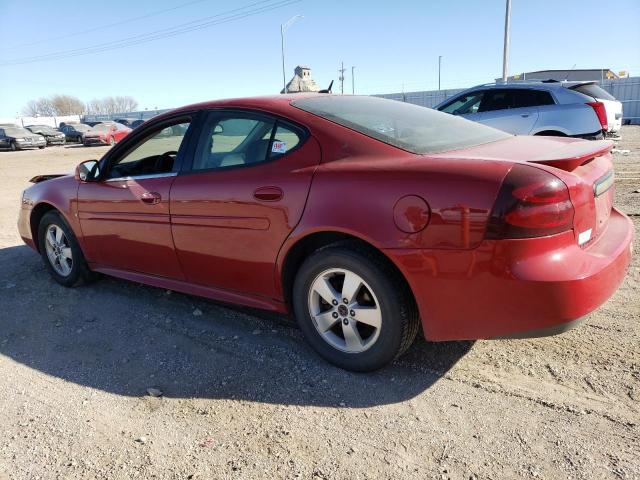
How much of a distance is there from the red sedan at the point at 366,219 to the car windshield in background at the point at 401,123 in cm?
2

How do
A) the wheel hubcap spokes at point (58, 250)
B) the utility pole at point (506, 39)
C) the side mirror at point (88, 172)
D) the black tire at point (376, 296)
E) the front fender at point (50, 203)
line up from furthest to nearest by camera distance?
→ 1. the utility pole at point (506, 39)
2. the wheel hubcap spokes at point (58, 250)
3. the front fender at point (50, 203)
4. the side mirror at point (88, 172)
5. the black tire at point (376, 296)

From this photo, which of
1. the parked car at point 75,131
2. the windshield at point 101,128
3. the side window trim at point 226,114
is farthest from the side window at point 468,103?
the parked car at point 75,131

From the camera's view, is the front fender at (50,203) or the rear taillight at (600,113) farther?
the rear taillight at (600,113)

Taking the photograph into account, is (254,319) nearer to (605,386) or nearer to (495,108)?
(605,386)

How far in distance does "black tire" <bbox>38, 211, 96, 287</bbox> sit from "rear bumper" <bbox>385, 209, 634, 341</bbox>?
10.3ft

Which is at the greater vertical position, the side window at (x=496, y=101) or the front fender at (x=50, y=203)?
the side window at (x=496, y=101)

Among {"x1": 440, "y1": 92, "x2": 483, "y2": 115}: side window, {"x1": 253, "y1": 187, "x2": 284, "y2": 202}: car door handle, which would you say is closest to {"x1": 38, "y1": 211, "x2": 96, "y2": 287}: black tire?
{"x1": 253, "y1": 187, "x2": 284, "y2": 202}: car door handle

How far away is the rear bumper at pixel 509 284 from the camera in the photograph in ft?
7.53

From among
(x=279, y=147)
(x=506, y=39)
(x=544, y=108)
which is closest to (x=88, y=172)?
(x=279, y=147)

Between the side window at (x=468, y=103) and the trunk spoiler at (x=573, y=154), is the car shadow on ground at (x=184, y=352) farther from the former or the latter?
the side window at (x=468, y=103)

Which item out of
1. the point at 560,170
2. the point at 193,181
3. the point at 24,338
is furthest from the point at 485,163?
the point at 24,338

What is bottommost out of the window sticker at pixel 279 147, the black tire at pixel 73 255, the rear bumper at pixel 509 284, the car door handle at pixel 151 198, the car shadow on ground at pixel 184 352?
the car shadow on ground at pixel 184 352

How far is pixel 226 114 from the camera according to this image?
3465 mm

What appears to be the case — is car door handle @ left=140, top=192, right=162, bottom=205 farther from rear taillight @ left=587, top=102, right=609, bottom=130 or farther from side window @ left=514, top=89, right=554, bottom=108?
rear taillight @ left=587, top=102, right=609, bottom=130
